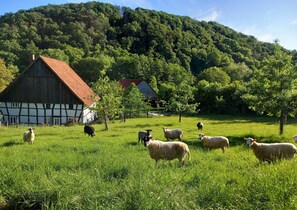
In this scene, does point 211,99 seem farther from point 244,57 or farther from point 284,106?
point 244,57

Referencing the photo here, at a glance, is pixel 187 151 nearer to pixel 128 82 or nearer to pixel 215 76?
pixel 128 82

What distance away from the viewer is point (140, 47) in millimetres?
114812

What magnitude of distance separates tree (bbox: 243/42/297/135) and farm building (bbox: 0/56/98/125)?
2281cm

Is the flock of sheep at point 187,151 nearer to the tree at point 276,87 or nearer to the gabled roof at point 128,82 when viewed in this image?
the tree at point 276,87

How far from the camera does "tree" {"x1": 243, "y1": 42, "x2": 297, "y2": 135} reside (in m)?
22.6

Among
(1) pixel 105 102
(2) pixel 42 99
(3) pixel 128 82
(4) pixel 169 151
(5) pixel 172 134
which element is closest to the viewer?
(4) pixel 169 151

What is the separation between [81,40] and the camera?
103 m

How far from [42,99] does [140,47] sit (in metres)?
77.1

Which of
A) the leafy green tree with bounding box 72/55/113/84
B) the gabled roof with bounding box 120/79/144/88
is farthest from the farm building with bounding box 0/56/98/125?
the leafy green tree with bounding box 72/55/113/84

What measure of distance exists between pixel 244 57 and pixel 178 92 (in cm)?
8466

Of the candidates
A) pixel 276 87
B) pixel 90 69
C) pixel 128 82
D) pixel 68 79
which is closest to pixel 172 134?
pixel 276 87

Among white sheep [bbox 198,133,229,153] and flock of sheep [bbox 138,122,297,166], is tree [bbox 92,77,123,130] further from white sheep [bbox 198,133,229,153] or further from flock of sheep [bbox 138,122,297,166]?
flock of sheep [bbox 138,122,297,166]

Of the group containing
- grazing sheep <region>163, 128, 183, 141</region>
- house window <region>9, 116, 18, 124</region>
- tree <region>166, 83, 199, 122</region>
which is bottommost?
house window <region>9, 116, 18, 124</region>

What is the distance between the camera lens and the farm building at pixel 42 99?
4056 centimetres
